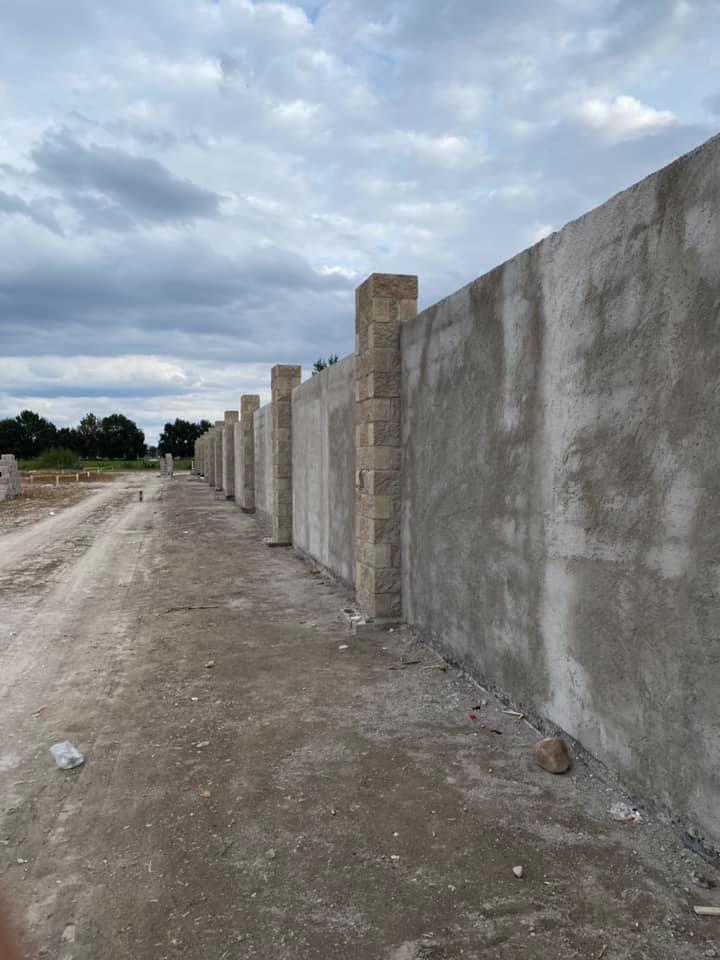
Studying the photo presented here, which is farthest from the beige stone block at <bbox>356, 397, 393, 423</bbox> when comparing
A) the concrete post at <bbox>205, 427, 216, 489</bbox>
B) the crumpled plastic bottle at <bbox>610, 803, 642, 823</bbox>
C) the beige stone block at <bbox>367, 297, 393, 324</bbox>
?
the concrete post at <bbox>205, 427, 216, 489</bbox>

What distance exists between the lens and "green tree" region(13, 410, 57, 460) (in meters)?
86.1

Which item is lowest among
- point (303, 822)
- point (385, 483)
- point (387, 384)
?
point (303, 822)

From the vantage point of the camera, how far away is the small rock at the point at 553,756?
3.75 meters

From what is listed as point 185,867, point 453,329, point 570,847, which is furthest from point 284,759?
point 453,329

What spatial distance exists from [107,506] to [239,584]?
15473 millimetres

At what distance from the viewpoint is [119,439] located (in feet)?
310

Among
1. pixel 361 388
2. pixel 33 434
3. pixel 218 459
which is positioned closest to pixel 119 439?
pixel 33 434

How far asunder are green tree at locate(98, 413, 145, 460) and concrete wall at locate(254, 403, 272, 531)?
259 feet

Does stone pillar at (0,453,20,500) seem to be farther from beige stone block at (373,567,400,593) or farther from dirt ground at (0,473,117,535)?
beige stone block at (373,567,400,593)

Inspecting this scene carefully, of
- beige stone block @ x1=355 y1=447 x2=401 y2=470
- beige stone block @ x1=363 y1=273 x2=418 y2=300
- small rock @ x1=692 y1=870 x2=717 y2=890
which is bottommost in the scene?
small rock @ x1=692 y1=870 x2=717 y2=890

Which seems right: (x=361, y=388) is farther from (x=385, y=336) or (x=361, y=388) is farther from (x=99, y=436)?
(x=99, y=436)

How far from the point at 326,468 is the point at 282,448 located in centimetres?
371

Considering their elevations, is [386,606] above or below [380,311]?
below

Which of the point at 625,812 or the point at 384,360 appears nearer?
the point at 625,812
